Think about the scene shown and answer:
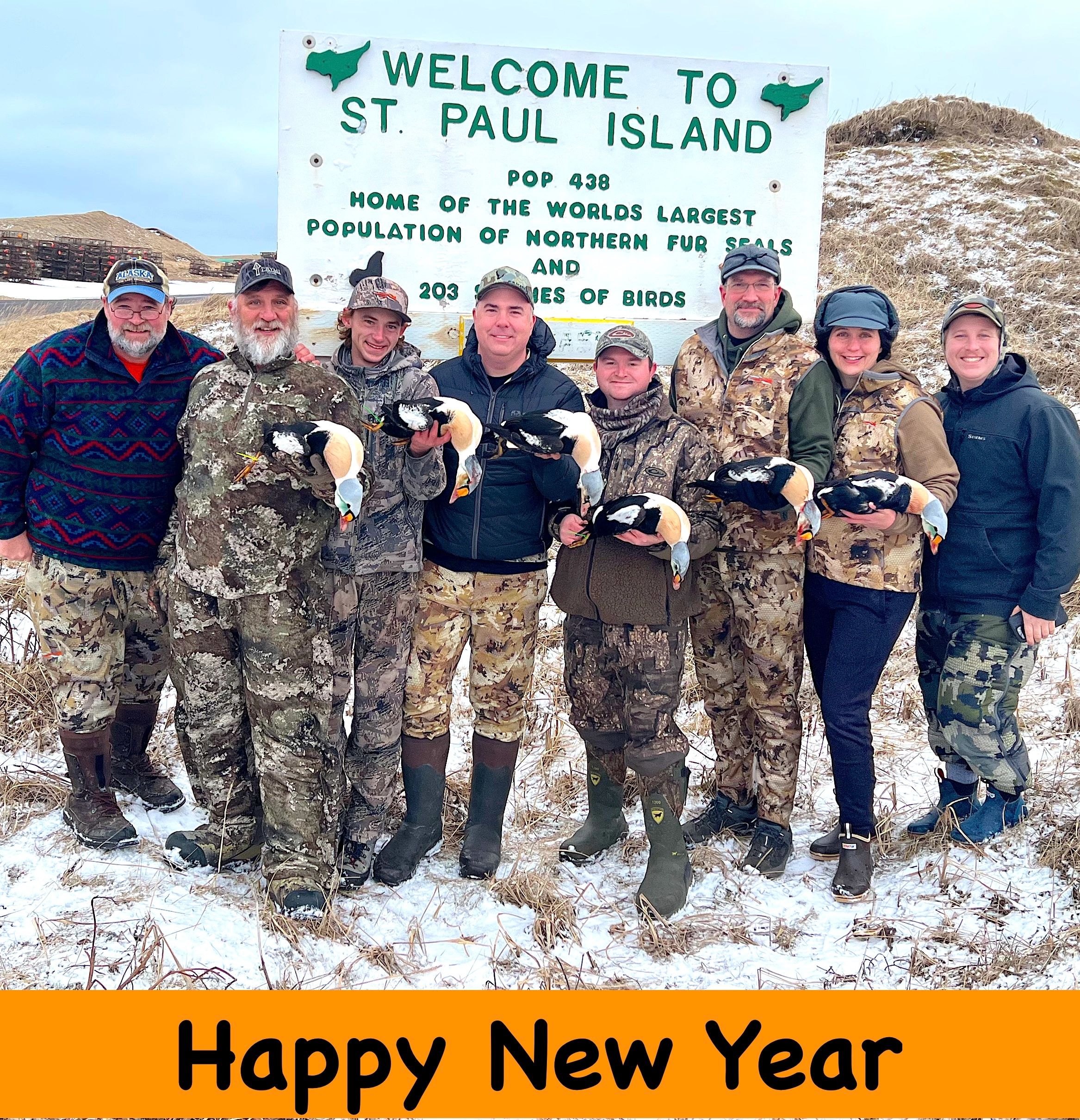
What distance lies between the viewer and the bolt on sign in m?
4.80

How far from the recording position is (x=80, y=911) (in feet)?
12.3

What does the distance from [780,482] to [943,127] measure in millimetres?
17452

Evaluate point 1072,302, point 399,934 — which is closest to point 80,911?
point 399,934

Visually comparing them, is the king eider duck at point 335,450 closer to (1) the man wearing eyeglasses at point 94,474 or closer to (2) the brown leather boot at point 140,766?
(1) the man wearing eyeglasses at point 94,474

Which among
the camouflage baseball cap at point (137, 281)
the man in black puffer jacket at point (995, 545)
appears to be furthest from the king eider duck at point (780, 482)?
the camouflage baseball cap at point (137, 281)

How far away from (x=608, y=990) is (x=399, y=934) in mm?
939

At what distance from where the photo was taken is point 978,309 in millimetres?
3910

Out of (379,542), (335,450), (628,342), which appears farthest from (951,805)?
(335,450)

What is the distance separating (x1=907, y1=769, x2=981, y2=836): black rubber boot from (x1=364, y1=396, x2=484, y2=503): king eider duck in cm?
283

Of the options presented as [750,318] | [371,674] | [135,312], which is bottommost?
[371,674]

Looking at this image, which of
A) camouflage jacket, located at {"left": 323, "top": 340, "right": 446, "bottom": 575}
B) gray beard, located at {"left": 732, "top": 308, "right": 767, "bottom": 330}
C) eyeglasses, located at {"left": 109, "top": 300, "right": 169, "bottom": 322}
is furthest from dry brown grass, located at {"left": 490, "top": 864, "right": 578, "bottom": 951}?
eyeglasses, located at {"left": 109, "top": 300, "right": 169, "bottom": 322}

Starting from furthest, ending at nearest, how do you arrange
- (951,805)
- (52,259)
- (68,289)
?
1. (52,259)
2. (68,289)
3. (951,805)

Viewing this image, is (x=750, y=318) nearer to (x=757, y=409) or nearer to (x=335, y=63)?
(x=757, y=409)

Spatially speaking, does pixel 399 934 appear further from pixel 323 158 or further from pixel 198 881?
pixel 323 158
